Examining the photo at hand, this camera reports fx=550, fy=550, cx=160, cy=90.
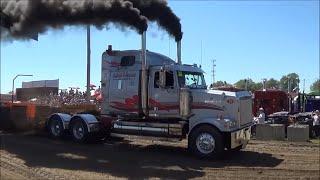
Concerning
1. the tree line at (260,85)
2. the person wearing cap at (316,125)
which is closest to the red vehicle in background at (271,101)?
the tree line at (260,85)

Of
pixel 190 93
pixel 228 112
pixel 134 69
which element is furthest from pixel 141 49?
pixel 228 112

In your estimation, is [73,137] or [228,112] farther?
[73,137]

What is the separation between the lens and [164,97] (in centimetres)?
1786

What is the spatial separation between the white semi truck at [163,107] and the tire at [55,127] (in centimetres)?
5

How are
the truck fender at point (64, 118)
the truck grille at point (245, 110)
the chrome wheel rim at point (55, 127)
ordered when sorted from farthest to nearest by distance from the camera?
the chrome wheel rim at point (55, 127)
the truck fender at point (64, 118)
the truck grille at point (245, 110)

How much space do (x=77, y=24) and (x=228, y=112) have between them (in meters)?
5.34

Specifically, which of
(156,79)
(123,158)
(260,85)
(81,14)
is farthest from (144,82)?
(260,85)

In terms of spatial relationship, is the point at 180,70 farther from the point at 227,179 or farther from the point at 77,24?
the point at 227,179

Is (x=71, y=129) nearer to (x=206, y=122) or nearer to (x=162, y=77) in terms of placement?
(x=162, y=77)

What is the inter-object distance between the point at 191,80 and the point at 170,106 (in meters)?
1.12

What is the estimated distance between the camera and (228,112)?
16.9m

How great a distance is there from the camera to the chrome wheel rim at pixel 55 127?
20.4 meters

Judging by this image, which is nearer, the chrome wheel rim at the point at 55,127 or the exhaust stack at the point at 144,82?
the exhaust stack at the point at 144,82

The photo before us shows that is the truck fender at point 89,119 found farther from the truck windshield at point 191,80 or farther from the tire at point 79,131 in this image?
the truck windshield at point 191,80
